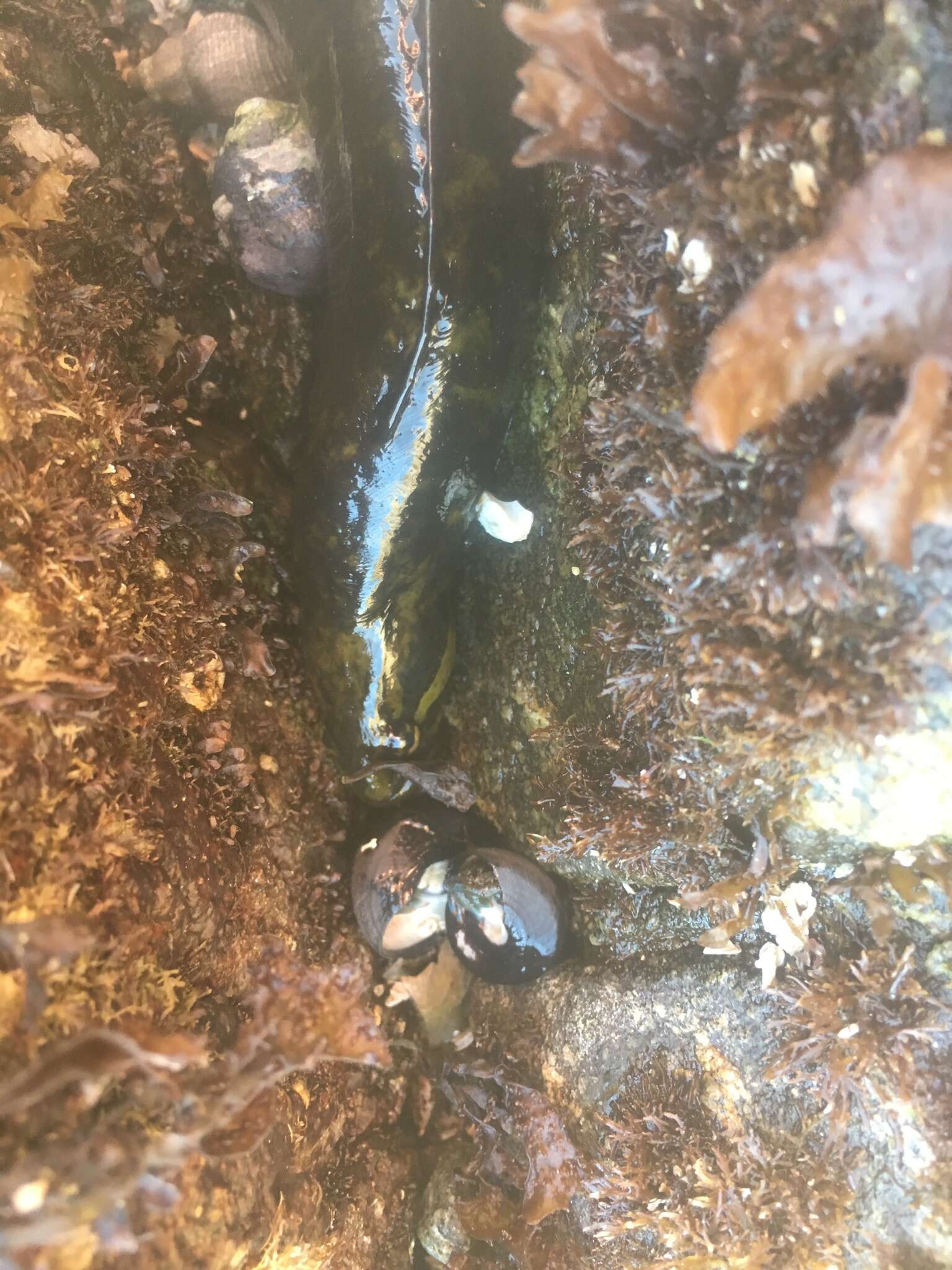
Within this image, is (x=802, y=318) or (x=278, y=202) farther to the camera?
(x=278, y=202)

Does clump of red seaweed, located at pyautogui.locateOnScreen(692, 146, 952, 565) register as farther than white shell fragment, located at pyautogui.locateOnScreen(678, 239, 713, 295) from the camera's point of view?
No

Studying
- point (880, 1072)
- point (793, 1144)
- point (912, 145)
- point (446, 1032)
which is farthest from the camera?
point (446, 1032)

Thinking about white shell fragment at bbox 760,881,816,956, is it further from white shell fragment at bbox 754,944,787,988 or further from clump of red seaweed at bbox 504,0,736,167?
clump of red seaweed at bbox 504,0,736,167

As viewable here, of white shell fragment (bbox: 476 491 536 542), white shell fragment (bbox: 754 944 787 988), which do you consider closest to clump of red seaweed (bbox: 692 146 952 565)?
white shell fragment (bbox: 476 491 536 542)

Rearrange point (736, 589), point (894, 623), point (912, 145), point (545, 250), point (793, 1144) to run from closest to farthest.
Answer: point (912, 145) < point (894, 623) < point (736, 589) < point (793, 1144) < point (545, 250)

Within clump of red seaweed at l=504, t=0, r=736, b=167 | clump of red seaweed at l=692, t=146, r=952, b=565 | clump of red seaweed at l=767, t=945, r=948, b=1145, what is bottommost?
clump of red seaweed at l=767, t=945, r=948, b=1145

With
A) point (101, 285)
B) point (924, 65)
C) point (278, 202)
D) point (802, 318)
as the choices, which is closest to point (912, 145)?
point (924, 65)

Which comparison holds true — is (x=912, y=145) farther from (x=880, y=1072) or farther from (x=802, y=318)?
(x=880, y=1072)

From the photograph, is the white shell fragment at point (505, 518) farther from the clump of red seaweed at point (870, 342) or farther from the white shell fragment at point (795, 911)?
the white shell fragment at point (795, 911)
